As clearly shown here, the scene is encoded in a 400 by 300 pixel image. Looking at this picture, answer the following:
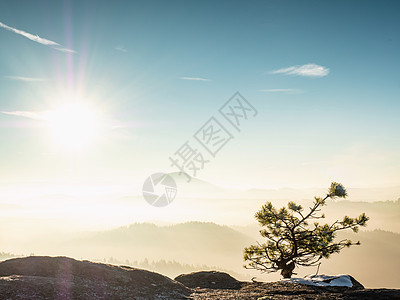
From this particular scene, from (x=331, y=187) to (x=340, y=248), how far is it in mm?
5140

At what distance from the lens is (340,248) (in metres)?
21.2

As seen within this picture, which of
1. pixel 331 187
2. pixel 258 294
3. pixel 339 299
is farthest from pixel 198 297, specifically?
pixel 331 187

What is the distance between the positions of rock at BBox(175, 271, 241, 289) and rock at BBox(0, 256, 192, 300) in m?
4.17

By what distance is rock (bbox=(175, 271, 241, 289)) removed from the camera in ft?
68.0

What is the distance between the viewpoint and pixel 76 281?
14258 millimetres

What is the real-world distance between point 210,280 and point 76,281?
438 inches

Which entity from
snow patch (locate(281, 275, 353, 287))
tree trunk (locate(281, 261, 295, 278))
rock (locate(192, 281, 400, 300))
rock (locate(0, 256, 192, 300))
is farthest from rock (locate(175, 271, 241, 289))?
snow patch (locate(281, 275, 353, 287))

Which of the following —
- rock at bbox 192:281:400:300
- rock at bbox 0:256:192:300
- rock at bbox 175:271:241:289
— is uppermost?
rock at bbox 0:256:192:300

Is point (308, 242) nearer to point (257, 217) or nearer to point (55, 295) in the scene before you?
point (257, 217)

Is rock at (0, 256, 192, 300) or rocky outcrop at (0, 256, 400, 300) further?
rocky outcrop at (0, 256, 400, 300)

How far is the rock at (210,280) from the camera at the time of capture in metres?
20.7

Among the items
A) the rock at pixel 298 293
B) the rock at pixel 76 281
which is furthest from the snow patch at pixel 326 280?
the rock at pixel 76 281

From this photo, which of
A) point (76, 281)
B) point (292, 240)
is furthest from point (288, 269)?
point (76, 281)

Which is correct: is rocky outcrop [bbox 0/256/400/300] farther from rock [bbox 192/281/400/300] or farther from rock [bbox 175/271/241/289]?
rock [bbox 175/271/241/289]
